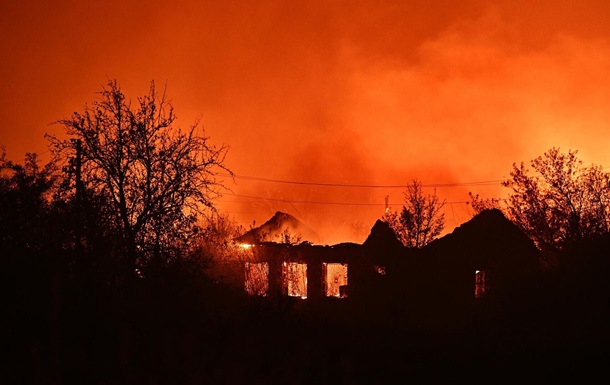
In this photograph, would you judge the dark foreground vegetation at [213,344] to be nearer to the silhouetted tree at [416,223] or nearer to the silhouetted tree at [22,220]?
the silhouetted tree at [22,220]

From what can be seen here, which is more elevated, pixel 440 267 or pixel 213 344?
Result: pixel 440 267

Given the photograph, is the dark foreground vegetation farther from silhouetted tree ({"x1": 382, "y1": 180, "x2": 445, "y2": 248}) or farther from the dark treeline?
silhouetted tree ({"x1": 382, "y1": 180, "x2": 445, "y2": 248})

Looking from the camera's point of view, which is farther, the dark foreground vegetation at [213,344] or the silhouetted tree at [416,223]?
the silhouetted tree at [416,223]

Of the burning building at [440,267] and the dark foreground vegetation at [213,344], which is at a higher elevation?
the burning building at [440,267]

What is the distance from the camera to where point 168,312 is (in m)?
13.8

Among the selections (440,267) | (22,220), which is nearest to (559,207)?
(440,267)

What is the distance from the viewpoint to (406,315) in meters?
29.7

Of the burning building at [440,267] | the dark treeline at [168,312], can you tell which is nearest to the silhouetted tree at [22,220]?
the dark treeline at [168,312]

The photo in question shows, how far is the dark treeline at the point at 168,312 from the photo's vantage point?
11297 millimetres

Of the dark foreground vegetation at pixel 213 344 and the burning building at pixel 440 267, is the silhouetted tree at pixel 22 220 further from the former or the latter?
the burning building at pixel 440 267

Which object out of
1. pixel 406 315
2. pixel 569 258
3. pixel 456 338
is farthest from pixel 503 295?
pixel 406 315

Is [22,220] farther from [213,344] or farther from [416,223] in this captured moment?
[416,223]

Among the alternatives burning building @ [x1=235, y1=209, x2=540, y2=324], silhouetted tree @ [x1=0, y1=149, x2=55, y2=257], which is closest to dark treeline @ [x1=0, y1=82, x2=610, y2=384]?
silhouetted tree @ [x1=0, y1=149, x2=55, y2=257]

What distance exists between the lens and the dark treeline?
445 inches
